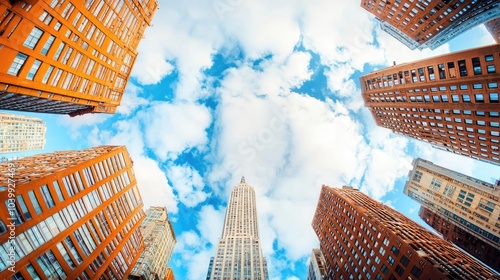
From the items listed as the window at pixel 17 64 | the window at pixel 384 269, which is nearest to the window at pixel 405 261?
the window at pixel 384 269

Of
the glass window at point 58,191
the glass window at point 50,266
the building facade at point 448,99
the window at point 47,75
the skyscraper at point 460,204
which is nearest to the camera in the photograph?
the window at point 47,75

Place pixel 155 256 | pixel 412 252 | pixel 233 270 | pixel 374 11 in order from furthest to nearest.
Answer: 1. pixel 233 270
2. pixel 155 256
3. pixel 374 11
4. pixel 412 252

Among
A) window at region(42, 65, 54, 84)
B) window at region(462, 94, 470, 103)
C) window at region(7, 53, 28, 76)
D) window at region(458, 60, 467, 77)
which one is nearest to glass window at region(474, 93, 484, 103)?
window at region(462, 94, 470, 103)

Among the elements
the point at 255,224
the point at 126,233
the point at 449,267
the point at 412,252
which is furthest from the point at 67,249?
the point at 255,224

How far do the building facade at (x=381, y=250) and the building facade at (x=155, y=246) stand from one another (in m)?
71.3

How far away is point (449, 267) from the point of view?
5038 centimetres

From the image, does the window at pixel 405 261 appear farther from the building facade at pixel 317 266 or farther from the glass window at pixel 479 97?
the building facade at pixel 317 266

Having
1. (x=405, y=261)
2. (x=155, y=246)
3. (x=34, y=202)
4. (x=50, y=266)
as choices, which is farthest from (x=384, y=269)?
(x=155, y=246)

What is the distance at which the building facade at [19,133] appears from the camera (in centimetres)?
15900

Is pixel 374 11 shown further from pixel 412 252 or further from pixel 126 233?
pixel 126 233

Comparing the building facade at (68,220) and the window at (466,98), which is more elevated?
the window at (466,98)

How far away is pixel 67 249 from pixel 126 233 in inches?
979

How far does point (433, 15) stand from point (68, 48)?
3688 inches

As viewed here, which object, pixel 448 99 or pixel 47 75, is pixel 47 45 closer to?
pixel 47 75
